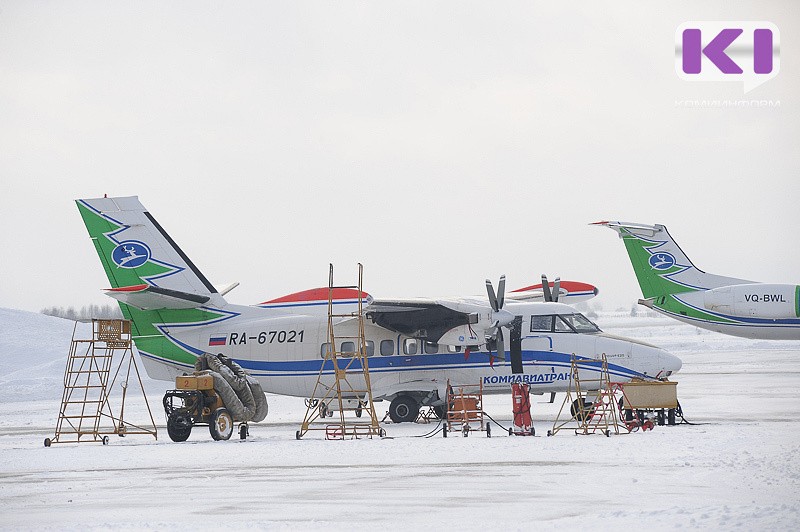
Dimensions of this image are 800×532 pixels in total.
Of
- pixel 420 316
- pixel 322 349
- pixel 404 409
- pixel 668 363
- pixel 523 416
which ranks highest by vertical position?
pixel 420 316

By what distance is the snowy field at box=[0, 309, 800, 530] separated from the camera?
11070mm

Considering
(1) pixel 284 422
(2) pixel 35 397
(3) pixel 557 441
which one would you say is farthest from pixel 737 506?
(2) pixel 35 397

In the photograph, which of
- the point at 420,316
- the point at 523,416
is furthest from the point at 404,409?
the point at 523,416

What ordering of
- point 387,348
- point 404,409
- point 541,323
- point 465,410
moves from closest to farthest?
point 465,410, point 541,323, point 404,409, point 387,348

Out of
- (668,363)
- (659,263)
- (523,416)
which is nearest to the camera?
(523,416)

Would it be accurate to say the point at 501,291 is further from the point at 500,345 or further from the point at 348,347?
the point at 348,347

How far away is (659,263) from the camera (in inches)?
1911

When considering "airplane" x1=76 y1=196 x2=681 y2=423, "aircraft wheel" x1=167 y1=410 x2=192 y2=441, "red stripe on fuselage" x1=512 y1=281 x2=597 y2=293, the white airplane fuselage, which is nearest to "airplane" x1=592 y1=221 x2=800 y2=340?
"red stripe on fuselage" x1=512 y1=281 x2=597 y2=293

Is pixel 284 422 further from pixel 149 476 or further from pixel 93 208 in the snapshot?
pixel 149 476

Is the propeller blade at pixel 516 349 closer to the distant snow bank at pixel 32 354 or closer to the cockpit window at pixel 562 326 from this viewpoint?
the cockpit window at pixel 562 326

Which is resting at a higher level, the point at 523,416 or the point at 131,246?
the point at 131,246

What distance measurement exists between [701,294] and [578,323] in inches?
931

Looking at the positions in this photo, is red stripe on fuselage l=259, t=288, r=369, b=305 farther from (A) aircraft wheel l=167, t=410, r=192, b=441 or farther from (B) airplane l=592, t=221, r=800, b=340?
(B) airplane l=592, t=221, r=800, b=340

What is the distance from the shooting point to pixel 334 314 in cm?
2509
